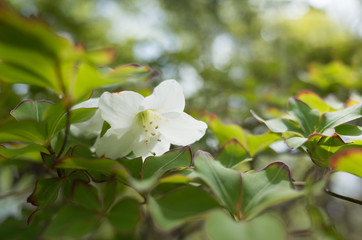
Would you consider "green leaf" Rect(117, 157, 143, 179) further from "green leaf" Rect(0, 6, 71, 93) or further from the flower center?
"green leaf" Rect(0, 6, 71, 93)

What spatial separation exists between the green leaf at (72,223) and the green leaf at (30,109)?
251 mm

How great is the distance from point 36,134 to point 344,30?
2.69 metres

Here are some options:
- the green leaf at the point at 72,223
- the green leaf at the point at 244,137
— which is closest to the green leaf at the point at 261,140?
the green leaf at the point at 244,137

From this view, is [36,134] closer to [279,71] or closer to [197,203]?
[197,203]

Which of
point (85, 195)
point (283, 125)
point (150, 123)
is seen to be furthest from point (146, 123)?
point (283, 125)

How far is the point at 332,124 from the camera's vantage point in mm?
703

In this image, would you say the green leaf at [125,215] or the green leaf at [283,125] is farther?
the green leaf at [283,125]

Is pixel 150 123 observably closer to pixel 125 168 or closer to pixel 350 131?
pixel 125 168

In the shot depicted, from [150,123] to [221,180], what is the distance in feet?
0.79

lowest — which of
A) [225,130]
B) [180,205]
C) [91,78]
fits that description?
[225,130]

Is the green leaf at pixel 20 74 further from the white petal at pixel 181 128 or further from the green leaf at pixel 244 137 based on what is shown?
the green leaf at pixel 244 137

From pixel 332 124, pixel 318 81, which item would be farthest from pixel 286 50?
pixel 332 124

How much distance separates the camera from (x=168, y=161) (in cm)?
61

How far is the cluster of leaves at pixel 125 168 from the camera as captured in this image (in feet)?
1.33
